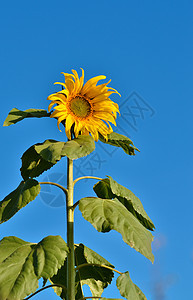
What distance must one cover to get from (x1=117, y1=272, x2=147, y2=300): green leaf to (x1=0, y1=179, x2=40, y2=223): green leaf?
783 millimetres

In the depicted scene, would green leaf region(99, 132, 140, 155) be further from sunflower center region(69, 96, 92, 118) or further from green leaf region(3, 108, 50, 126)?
green leaf region(3, 108, 50, 126)

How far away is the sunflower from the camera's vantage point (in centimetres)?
313

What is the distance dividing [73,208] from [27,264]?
533 millimetres

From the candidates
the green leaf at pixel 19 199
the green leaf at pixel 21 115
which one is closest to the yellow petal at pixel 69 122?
the green leaf at pixel 21 115

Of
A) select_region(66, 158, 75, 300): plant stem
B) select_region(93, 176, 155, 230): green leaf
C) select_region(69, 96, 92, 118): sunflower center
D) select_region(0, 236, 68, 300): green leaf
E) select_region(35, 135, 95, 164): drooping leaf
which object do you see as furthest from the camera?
select_region(69, 96, 92, 118): sunflower center

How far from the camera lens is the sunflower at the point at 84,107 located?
3131 millimetres

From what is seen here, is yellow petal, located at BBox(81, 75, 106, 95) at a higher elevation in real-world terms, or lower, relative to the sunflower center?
higher

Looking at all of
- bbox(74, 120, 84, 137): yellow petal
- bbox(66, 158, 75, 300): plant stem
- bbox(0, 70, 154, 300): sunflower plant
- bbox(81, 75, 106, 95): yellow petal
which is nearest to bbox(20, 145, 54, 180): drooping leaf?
bbox(0, 70, 154, 300): sunflower plant

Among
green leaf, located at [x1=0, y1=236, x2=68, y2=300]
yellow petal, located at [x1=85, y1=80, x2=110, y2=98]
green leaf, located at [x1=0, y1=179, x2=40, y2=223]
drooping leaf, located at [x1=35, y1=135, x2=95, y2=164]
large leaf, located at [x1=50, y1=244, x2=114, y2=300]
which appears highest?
yellow petal, located at [x1=85, y1=80, x2=110, y2=98]

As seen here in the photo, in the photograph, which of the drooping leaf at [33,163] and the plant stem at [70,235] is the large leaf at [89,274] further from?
the drooping leaf at [33,163]

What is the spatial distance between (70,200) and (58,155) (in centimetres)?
45

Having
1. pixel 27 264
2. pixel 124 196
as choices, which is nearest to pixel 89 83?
pixel 124 196

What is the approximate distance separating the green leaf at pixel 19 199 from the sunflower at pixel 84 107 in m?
0.44

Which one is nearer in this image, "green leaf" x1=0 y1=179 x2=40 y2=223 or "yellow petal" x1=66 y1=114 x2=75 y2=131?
"green leaf" x1=0 y1=179 x2=40 y2=223
